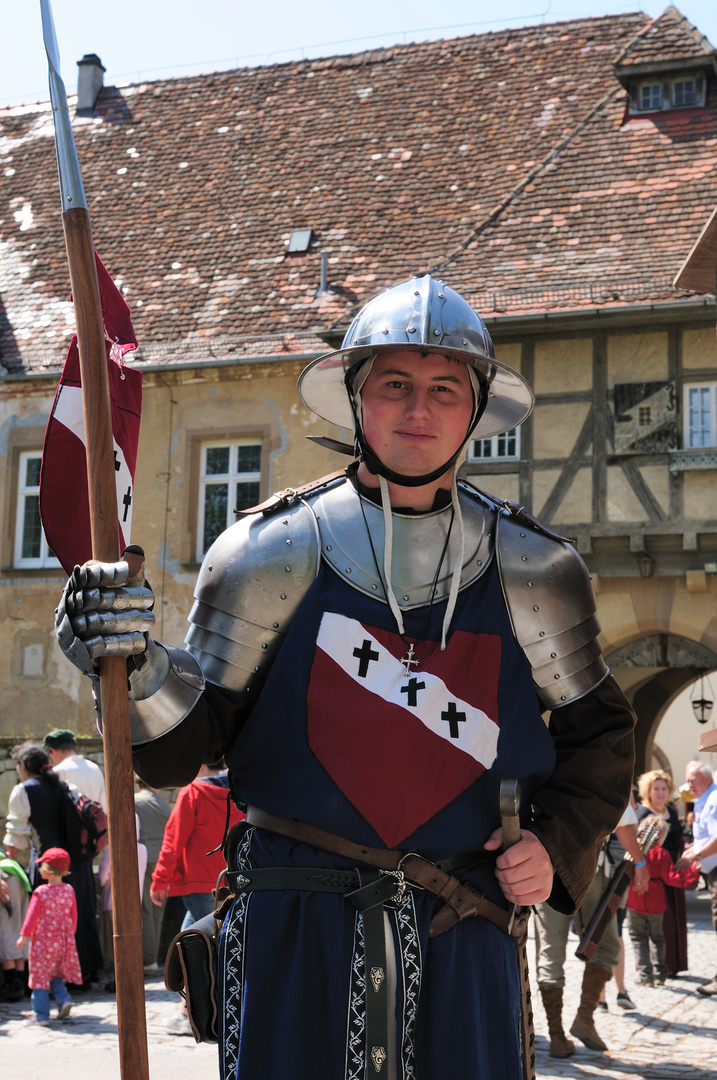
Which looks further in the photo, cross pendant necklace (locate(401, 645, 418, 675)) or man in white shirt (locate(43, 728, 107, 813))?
man in white shirt (locate(43, 728, 107, 813))

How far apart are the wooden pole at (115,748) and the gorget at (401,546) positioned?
0.48m

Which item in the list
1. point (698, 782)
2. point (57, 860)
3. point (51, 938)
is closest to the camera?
point (51, 938)

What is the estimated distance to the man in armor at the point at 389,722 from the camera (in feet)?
7.81

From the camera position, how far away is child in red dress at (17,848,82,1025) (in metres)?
7.75

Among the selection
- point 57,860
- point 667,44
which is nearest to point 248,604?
point 57,860

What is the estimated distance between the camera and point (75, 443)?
2807 mm

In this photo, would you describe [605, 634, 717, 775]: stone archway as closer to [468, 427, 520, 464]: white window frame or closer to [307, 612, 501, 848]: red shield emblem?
[468, 427, 520, 464]: white window frame

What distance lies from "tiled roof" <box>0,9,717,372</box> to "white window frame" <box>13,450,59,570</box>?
4.19 feet

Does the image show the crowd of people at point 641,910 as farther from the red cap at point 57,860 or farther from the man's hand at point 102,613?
the man's hand at point 102,613

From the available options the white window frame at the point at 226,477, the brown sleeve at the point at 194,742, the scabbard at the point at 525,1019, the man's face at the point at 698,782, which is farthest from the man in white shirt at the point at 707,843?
the white window frame at the point at 226,477

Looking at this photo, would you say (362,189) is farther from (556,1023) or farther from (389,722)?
(389,722)

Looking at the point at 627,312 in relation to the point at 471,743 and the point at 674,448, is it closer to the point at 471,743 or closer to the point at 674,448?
the point at 674,448

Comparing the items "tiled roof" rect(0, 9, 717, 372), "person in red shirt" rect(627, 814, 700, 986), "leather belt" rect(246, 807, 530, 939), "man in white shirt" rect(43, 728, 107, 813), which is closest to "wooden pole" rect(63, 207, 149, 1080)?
"leather belt" rect(246, 807, 530, 939)

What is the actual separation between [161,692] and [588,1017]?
5.71 metres
